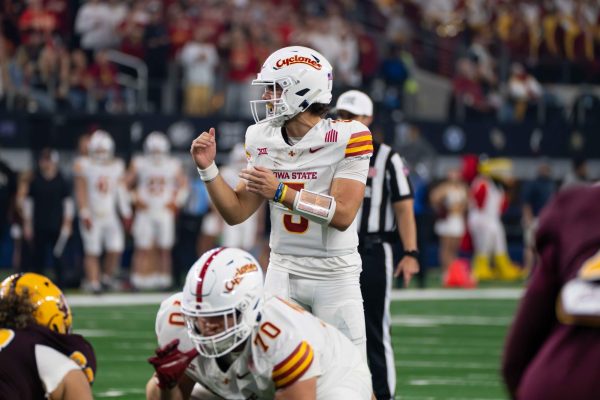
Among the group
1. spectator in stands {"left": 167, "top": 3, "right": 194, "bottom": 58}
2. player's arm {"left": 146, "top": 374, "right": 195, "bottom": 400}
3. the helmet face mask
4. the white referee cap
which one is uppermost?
spectator in stands {"left": 167, "top": 3, "right": 194, "bottom": 58}

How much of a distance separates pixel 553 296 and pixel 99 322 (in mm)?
10238

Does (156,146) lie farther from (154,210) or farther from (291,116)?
(291,116)

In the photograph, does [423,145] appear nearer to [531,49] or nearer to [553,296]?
[531,49]

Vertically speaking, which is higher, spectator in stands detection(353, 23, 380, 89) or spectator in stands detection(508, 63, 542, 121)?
spectator in stands detection(353, 23, 380, 89)

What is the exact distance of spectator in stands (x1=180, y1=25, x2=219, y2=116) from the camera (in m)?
19.6

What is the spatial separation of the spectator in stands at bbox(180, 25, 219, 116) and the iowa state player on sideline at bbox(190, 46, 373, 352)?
13.3 m

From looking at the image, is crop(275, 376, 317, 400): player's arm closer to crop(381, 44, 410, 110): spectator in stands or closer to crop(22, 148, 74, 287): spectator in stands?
crop(22, 148, 74, 287): spectator in stands

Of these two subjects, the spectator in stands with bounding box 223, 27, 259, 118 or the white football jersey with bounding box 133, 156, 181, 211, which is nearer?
the white football jersey with bounding box 133, 156, 181, 211

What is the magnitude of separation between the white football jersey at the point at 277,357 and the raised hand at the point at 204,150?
3.11 ft

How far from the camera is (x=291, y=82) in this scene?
616 cm

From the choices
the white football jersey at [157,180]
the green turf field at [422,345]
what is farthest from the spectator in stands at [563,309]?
the white football jersey at [157,180]

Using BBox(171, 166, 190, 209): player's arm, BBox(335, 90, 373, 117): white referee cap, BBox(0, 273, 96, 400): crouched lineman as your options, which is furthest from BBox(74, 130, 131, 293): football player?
BBox(0, 273, 96, 400): crouched lineman

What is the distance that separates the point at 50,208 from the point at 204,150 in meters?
10.8

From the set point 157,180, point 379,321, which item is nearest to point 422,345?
point 379,321
